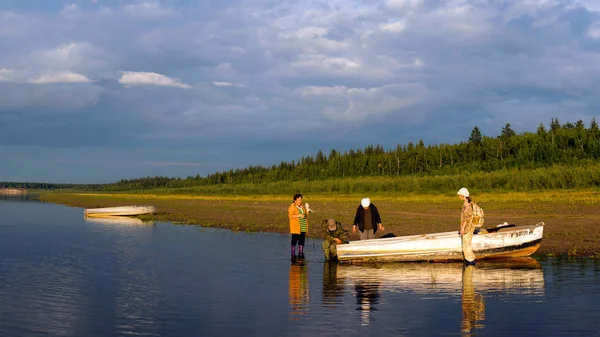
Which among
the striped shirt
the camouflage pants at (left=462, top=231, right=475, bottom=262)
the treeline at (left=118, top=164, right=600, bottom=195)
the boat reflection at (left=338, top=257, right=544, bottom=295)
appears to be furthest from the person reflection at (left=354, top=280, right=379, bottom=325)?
the treeline at (left=118, top=164, right=600, bottom=195)

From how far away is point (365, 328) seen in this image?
12.4m

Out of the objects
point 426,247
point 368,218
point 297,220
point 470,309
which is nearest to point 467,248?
point 426,247

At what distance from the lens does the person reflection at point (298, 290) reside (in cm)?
1432

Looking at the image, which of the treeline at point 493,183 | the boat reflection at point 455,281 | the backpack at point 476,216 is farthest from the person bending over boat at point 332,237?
the treeline at point 493,183

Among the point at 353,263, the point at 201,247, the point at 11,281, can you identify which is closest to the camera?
the point at 11,281

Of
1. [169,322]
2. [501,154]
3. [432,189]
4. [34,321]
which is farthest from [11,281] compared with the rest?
[501,154]

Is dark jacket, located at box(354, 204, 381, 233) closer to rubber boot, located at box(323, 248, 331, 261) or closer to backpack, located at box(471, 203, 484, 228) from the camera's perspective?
rubber boot, located at box(323, 248, 331, 261)

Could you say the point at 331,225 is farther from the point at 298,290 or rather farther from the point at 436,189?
the point at 436,189

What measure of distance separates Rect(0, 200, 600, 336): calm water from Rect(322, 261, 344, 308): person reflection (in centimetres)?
3

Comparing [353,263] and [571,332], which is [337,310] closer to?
[571,332]

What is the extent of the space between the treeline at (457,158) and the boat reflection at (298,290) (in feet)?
A: 184

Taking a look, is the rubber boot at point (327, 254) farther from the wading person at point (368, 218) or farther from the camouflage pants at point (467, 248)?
the camouflage pants at point (467, 248)

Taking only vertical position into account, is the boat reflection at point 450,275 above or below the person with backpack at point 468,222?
below

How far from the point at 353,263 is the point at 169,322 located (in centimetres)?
1043
